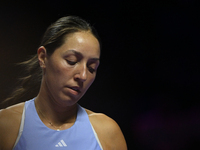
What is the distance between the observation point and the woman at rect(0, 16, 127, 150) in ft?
2.57

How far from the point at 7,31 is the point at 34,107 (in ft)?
1.39

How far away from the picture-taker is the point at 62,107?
→ 2.83 feet

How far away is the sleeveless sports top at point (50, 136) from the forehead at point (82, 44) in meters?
0.26

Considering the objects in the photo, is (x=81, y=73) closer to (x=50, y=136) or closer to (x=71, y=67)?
(x=71, y=67)

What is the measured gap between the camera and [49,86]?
2.68 feet

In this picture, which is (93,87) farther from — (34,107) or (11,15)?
(11,15)

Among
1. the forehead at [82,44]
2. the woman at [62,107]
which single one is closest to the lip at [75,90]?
the woman at [62,107]

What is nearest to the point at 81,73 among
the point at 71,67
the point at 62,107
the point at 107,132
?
the point at 71,67

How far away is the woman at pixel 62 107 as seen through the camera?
2.57 feet

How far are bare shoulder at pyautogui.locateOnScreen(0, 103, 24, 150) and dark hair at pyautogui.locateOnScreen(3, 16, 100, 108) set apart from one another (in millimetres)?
182

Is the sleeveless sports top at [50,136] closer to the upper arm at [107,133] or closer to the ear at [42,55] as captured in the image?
the upper arm at [107,133]

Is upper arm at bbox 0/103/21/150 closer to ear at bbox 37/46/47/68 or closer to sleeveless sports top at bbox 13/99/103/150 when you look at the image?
sleeveless sports top at bbox 13/99/103/150

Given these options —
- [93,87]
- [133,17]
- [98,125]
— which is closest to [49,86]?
[98,125]

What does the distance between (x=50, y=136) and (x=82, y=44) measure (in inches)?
13.6
